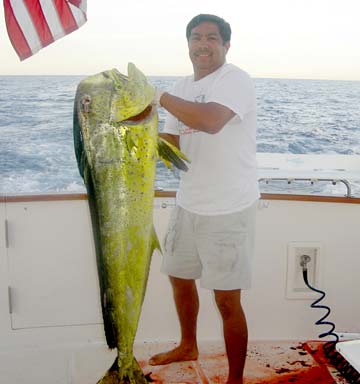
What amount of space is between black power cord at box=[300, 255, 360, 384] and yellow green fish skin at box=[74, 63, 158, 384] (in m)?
1.29

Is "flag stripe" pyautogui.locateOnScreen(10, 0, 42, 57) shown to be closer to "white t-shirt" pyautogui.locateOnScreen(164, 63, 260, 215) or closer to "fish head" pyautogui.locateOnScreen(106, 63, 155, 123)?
"white t-shirt" pyautogui.locateOnScreen(164, 63, 260, 215)

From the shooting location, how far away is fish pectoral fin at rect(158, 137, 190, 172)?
6.88ft

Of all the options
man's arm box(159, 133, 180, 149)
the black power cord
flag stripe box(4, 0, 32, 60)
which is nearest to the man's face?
man's arm box(159, 133, 180, 149)

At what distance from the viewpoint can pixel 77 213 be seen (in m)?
3.43

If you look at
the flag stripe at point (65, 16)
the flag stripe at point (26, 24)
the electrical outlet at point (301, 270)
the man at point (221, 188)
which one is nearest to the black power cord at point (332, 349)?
the electrical outlet at point (301, 270)

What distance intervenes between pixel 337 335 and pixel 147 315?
1.13 meters

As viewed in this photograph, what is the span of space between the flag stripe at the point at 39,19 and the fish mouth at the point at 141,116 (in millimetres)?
2243

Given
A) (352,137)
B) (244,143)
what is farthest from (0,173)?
(352,137)

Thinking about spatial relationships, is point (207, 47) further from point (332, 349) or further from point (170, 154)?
point (332, 349)

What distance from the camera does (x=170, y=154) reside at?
6.97 ft

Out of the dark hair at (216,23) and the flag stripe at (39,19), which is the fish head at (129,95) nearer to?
the dark hair at (216,23)

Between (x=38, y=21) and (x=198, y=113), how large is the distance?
2161 mm

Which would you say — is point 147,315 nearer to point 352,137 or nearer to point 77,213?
point 77,213

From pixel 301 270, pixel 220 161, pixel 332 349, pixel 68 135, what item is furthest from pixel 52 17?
pixel 68 135
